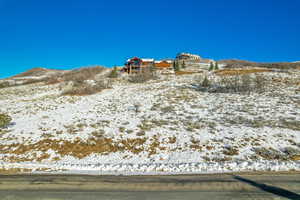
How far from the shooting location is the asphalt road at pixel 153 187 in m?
4.78

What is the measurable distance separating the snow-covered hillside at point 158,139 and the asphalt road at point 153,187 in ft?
2.85

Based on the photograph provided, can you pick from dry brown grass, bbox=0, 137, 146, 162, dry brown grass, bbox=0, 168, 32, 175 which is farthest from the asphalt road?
dry brown grass, bbox=0, 137, 146, 162

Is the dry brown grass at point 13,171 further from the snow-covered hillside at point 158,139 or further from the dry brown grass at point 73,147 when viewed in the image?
the dry brown grass at point 73,147

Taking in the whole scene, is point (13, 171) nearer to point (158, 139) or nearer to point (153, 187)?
point (153, 187)

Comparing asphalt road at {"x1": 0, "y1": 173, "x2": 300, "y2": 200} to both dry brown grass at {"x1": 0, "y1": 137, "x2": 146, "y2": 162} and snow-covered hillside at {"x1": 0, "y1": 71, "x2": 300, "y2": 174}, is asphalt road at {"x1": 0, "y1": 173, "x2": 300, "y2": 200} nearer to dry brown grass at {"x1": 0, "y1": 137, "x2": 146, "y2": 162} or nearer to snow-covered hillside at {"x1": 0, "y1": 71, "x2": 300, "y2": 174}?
snow-covered hillside at {"x1": 0, "y1": 71, "x2": 300, "y2": 174}

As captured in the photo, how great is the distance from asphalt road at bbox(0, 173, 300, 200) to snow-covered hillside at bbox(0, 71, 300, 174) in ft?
2.85

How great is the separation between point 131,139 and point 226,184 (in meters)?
6.82

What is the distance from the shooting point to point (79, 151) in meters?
9.52

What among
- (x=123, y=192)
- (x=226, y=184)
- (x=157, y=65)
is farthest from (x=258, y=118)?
(x=157, y=65)

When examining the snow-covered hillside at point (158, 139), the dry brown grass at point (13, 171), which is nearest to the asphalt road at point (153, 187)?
the dry brown grass at point (13, 171)

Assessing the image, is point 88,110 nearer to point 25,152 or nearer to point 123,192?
point 25,152

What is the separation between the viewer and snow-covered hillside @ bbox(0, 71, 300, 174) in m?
7.57

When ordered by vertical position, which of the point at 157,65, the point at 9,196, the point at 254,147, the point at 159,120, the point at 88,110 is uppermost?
the point at 157,65

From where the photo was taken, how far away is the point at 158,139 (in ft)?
34.8
